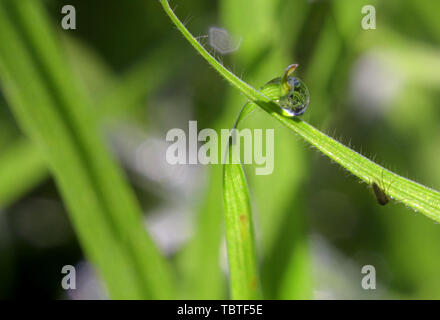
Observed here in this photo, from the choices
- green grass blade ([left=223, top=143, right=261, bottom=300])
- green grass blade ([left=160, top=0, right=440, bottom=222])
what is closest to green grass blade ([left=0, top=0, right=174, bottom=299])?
green grass blade ([left=223, top=143, right=261, bottom=300])

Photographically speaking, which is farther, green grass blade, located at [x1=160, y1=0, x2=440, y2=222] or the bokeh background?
the bokeh background

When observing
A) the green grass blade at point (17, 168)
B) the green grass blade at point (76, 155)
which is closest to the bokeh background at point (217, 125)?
the green grass blade at point (17, 168)

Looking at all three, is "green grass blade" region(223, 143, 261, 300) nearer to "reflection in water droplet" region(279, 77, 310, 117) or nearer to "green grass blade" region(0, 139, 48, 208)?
"reflection in water droplet" region(279, 77, 310, 117)

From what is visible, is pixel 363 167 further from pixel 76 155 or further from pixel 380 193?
pixel 76 155

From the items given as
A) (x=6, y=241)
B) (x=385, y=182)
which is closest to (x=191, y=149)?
(x=6, y=241)

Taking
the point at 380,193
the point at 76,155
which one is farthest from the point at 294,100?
the point at 76,155

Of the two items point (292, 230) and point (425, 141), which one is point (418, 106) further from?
point (292, 230)
